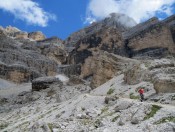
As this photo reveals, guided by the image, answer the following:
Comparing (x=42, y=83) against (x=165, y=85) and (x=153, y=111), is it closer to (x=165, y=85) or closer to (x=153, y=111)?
(x=165, y=85)

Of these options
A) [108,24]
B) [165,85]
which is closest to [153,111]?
[165,85]

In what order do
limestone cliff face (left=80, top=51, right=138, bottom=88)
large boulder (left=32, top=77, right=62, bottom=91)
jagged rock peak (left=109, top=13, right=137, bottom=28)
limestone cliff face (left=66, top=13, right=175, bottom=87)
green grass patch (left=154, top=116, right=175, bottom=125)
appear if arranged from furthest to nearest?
jagged rock peak (left=109, top=13, right=137, bottom=28) → limestone cliff face (left=66, top=13, right=175, bottom=87) → large boulder (left=32, top=77, right=62, bottom=91) → limestone cliff face (left=80, top=51, right=138, bottom=88) → green grass patch (left=154, top=116, right=175, bottom=125)

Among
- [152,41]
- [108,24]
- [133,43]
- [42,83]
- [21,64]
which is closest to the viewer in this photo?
[42,83]

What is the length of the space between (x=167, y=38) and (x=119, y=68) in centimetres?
4298

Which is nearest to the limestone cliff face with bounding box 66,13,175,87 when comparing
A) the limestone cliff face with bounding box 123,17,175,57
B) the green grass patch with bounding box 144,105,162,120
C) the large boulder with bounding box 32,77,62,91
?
the limestone cliff face with bounding box 123,17,175,57

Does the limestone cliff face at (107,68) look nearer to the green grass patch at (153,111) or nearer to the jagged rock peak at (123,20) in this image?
the green grass patch at (153,111)

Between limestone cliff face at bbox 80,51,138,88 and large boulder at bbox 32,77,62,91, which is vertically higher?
limestone cliff face at bbox 80,51,138,88

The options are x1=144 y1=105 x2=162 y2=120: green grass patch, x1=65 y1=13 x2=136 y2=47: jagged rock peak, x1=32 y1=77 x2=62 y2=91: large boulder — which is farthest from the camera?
x1=65 y1=13 x2=136 y2=47: jagged rock peak

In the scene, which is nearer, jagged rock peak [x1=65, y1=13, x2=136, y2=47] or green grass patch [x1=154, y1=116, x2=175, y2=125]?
green grass patch [x1=154, y1=116, x2=175, y2=125]

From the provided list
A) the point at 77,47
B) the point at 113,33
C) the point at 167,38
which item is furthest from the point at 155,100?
the point at 77,47

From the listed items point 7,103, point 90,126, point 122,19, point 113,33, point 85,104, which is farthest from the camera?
point 122,19

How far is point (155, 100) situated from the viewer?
25.9m

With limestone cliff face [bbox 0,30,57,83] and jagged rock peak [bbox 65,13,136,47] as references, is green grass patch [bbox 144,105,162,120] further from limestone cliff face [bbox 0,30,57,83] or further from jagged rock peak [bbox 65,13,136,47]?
jagged rock peak [bbox 65,13,136,47]

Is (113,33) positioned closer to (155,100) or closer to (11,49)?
(11,49)
